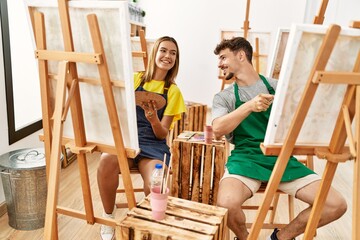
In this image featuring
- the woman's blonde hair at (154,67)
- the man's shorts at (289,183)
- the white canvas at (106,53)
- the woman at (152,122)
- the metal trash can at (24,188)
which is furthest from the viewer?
the woman's blonde hair at (154,67)

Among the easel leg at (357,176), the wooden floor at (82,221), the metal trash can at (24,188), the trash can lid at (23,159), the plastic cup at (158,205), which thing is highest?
the easel leg at (357,176)

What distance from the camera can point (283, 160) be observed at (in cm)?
117

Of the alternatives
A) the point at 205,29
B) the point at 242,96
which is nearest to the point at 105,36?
the point at 242,96

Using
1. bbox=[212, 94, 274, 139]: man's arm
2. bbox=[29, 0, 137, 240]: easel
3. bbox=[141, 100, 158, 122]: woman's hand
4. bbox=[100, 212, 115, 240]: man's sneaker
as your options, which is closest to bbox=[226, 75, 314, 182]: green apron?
bbox=[212, 94, 274, 139]: man's arm

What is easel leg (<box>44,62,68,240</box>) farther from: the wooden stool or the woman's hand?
the woman's hand

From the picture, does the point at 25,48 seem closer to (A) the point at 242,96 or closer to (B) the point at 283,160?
(A) the point at 242,96

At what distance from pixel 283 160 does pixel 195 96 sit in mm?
4275

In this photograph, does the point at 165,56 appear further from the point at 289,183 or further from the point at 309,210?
the point at 309,210

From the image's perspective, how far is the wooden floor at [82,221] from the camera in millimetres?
1907

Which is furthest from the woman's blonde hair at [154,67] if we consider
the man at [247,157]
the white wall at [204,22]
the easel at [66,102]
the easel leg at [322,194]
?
the white wall at [204,22]

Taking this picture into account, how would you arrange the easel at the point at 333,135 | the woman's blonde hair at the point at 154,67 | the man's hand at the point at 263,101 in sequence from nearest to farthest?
the easel at the point at 333,135 → the man's hand at the point at 263,101 → the woman's blonde hair at the point at 154,67

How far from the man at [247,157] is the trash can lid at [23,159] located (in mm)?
1049

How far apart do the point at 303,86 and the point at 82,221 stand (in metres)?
1.56

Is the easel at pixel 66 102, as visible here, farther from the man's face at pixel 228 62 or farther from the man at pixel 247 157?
the man's face at pixel 228 62
